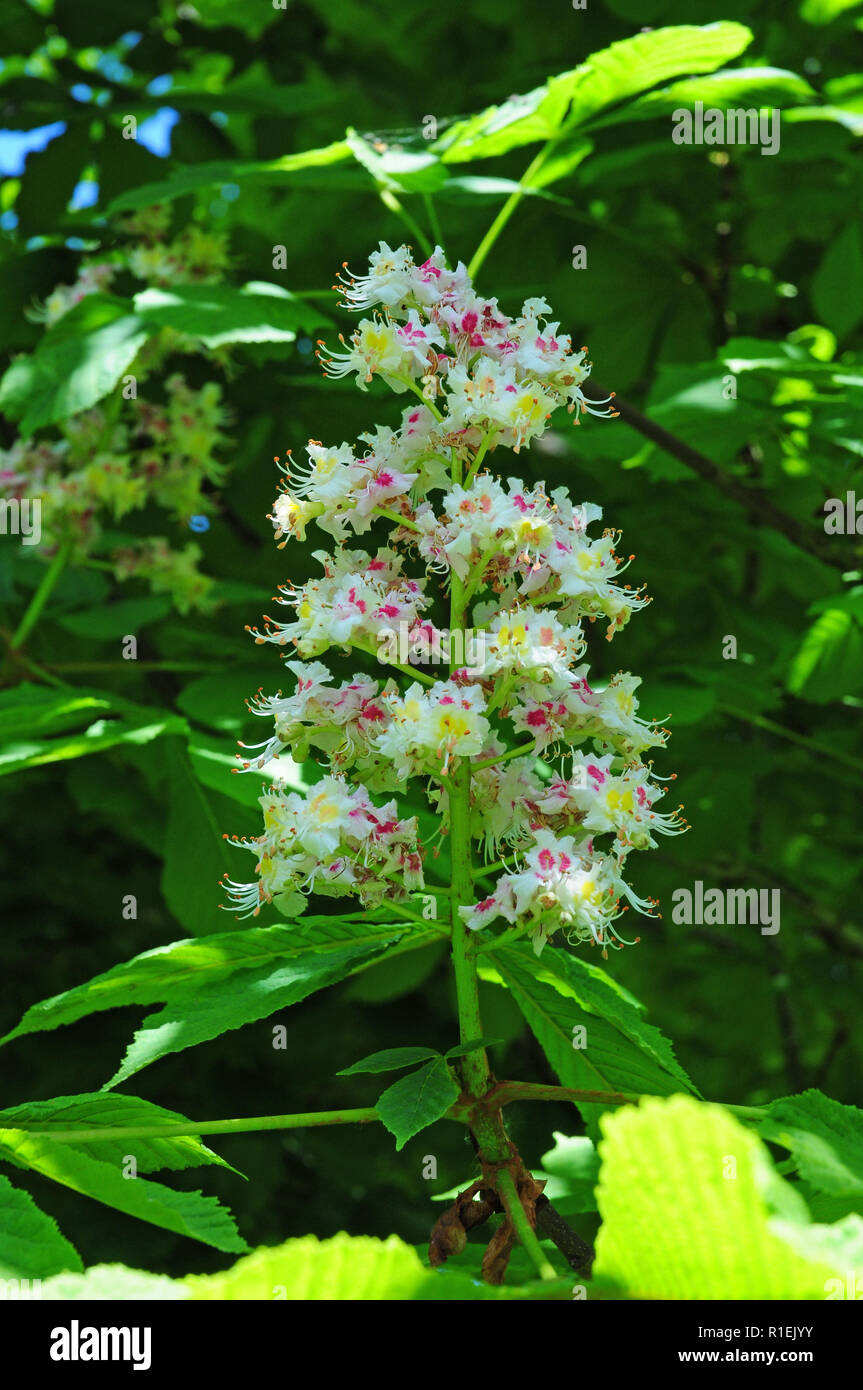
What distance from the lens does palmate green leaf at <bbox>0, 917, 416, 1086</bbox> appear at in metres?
1.44

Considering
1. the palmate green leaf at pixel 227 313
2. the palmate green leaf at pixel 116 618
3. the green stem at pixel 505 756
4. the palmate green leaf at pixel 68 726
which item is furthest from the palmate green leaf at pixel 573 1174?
the palmate green leaf at pixel 116 618

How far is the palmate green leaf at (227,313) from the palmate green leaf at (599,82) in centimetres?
43

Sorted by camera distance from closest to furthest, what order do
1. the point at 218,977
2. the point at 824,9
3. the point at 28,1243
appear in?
the point at 28,1243
the point at 218,977
the point at 824,9

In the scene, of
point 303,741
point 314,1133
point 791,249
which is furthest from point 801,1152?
point 791,249

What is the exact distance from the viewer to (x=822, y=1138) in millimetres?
1279

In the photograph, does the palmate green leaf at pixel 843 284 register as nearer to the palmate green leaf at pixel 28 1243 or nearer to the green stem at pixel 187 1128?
the green stem at pixel 187 1128

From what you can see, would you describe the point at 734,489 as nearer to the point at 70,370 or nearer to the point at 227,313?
the point at 227,313

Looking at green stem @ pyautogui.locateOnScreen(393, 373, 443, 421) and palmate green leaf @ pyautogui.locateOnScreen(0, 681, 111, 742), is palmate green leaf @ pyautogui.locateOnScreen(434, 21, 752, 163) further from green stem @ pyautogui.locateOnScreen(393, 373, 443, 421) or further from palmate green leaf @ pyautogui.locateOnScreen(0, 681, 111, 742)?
palmate green leaf @ pyautogui.locateOnScreen(0, 681, 111, 742)

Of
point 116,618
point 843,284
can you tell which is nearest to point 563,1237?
point 116,618

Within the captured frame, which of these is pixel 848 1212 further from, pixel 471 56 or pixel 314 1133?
pixel 471 56

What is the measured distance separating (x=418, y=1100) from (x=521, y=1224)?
6.2 inches

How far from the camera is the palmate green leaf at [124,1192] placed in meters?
1.30

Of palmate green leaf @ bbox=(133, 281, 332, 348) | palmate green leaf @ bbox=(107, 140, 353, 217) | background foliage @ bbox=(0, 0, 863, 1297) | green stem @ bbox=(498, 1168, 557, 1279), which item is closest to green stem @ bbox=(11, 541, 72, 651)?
background foliage @ bbox=(0, 0, 863, 1297)

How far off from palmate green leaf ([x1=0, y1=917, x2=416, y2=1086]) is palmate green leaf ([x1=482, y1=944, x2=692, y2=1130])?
0.43ft
